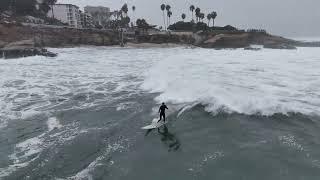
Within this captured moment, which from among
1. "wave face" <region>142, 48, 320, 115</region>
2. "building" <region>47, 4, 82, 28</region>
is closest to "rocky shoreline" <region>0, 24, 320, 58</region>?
"wave face" <region>142, 48, 320, 115</region>

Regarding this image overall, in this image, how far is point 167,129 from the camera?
23.0 metres

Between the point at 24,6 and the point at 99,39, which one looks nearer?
the point at 99,39

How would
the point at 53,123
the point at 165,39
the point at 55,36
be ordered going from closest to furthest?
the point at 53,123 < the point at 55,36 < the point at 165,39

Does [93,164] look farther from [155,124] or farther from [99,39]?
[99,39]

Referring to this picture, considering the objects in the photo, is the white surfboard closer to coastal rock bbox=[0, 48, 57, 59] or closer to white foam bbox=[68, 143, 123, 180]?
white foam bbox=[68, 143, 123, 180]

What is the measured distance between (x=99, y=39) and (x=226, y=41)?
1637 inches

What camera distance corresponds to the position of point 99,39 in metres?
114

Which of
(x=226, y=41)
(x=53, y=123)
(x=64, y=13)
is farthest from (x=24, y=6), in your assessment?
(x=53, y=123)

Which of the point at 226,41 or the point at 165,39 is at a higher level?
the point at 165,39

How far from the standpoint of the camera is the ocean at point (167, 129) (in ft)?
55.2

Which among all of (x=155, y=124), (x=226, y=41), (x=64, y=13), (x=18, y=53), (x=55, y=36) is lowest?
(x=155, y=124)

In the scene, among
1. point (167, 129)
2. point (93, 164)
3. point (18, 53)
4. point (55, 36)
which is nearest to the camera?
point (93, 164)

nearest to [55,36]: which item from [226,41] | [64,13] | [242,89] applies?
[226,41]

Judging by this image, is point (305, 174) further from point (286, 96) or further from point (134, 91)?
point (134, 91)
